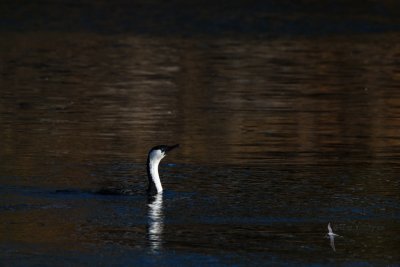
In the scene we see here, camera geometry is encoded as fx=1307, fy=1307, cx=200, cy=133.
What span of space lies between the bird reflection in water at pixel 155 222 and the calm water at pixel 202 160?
0.03 metres

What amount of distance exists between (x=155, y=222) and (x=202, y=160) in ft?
12.0

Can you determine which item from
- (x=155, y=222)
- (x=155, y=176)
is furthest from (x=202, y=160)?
(x=155, y=222)

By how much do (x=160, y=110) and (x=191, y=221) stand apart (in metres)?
8.66

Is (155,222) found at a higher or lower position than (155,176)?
lower

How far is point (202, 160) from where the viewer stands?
50.5 feet

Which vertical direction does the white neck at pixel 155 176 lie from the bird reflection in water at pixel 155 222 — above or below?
above

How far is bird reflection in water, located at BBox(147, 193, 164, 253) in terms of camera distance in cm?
1084

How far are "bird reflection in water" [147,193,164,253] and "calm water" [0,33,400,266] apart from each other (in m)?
0.03

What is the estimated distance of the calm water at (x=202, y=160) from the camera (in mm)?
10859

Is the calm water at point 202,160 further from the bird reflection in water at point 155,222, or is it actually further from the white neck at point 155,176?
the white neck at point 155,176

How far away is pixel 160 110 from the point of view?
20.4 metres

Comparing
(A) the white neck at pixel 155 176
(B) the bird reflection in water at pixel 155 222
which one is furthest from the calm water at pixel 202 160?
(A) the white neck at pixel 155 176

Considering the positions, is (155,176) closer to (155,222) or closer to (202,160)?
(155,222)

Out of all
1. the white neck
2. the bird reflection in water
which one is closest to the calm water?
the bird reflection in water
